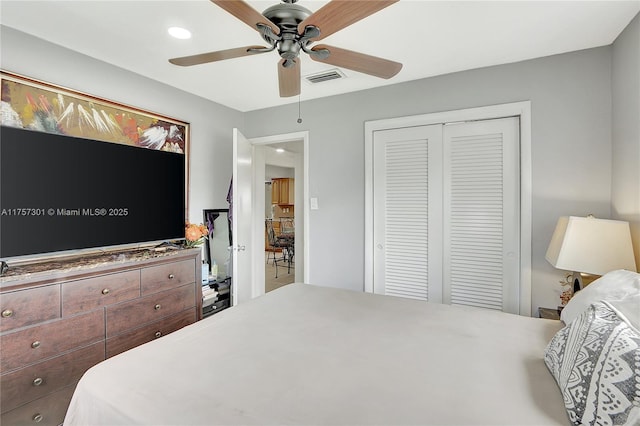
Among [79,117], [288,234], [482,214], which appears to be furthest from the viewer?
[288,234]

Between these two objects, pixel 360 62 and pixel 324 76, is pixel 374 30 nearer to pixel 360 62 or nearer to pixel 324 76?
pixel 360 62

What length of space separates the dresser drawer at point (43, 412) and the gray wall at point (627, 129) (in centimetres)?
349

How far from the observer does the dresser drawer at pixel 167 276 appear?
2.24 metres

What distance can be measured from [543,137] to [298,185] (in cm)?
318

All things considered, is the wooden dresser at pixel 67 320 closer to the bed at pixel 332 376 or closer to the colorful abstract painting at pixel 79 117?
the bed at pixel 332 376

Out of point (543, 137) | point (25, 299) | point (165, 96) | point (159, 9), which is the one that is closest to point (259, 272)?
point (165, 96)

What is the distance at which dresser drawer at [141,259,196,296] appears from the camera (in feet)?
7.35

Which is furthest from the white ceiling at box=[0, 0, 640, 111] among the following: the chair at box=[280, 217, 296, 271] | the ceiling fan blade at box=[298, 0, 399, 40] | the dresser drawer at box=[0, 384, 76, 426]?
the chair at box=[280, 217, 296, 271]

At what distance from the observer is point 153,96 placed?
289cm

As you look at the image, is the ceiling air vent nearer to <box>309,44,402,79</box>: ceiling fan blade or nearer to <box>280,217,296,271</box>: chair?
<box>309,44,402,79</box>: ceiling fan blade

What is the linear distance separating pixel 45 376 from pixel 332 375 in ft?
5.54

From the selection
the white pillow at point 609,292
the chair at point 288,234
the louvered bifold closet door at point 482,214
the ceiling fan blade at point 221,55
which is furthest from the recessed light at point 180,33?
the chair at point 288,234

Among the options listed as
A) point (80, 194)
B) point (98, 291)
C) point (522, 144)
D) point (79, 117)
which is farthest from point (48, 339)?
point (522, 144)

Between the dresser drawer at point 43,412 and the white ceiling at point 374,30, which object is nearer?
the dresser drawer at point 43,412
